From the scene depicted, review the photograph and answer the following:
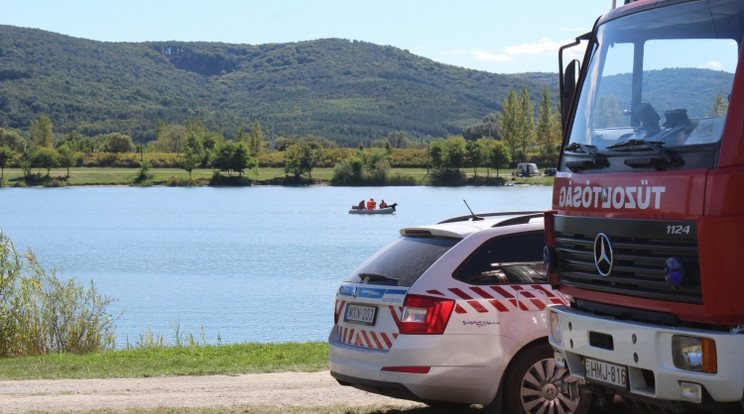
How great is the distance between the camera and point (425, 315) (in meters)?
7.75

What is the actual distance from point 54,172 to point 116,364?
5813 inches

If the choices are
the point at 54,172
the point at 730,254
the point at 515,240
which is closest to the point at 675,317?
the point at 730,254

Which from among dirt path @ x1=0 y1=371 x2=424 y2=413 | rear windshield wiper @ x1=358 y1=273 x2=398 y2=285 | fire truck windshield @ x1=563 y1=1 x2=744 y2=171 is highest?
fire truck windshield @ x1=563 y1=1 x2=744 y2=171

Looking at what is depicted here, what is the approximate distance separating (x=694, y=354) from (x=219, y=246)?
55489mm

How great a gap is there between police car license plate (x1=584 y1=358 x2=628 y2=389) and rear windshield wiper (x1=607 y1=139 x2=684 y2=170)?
1318mm

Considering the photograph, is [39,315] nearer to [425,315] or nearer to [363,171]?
[425,315]

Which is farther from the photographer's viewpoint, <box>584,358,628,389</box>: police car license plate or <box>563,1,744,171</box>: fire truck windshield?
<box>584,358,628,389</box>: police car license plate

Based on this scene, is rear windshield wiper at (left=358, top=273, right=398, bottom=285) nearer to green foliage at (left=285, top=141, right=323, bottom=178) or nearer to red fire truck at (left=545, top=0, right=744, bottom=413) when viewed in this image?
red fire truck at (left=545, top=0, right=744, bottom=413)

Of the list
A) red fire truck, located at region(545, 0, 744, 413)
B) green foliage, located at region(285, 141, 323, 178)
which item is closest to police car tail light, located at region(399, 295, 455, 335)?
red fire truck, located at region(545, 0, 744, 413)

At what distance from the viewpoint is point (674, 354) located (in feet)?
19.4

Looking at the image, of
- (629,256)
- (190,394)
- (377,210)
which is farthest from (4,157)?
(629,256)

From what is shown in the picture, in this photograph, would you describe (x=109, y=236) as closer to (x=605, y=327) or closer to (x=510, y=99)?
(x=605, y=327)

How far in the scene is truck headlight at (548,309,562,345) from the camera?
23.4ft

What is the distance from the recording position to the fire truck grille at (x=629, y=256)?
19.1 feet
